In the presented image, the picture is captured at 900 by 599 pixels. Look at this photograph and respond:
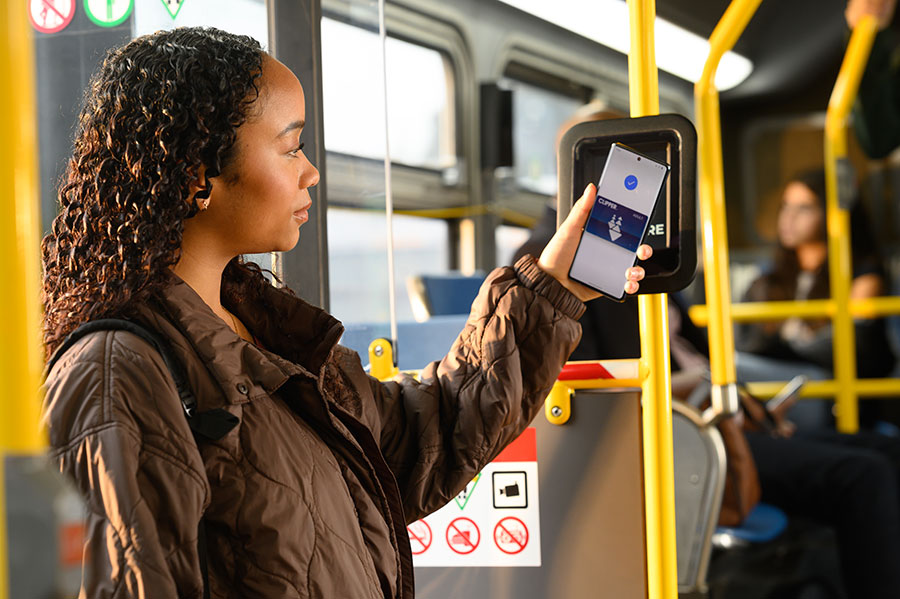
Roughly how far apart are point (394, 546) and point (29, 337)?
0.73 metres

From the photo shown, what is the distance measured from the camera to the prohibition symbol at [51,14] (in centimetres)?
150

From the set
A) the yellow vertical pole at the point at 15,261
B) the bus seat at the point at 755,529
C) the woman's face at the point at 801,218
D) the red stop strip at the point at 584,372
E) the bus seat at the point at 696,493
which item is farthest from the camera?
the woman's face at the point at 801,218

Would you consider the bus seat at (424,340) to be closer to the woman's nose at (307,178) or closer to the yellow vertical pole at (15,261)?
the woman's nose at (307,178)

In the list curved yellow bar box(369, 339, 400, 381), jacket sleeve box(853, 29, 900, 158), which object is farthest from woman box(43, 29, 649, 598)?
jacket sleeve box(853, 29, 900, 158)

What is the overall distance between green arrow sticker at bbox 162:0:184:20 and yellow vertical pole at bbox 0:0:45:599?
3.42ft

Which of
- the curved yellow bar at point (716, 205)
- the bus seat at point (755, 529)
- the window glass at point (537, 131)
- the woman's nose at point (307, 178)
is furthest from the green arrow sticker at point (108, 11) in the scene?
the window glass at point (537, 131)

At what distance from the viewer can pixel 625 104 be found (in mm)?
4621

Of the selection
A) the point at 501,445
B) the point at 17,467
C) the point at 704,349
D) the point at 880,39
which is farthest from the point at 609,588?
the point at 880,39

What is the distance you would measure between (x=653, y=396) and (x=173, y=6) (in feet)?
3.02

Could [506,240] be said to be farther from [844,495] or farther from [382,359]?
[382,359]

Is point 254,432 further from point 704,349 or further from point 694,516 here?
point 704,349

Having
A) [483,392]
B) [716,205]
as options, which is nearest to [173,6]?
[483,392]

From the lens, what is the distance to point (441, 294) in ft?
9.58

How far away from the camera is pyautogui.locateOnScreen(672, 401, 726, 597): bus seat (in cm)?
206
